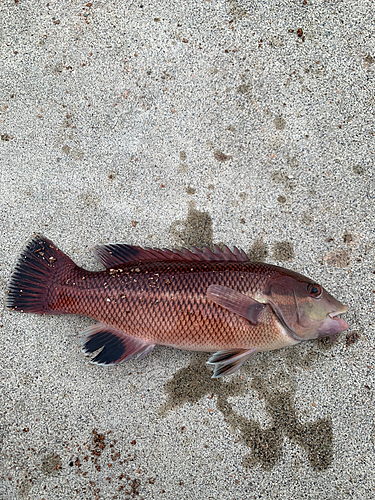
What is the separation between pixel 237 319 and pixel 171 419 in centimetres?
95

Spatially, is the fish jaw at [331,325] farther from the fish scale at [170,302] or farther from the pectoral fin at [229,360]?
the pectoral fin at [229,360]

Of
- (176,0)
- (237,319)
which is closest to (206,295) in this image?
(237,319)

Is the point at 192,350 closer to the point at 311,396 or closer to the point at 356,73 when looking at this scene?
the point at 311,396

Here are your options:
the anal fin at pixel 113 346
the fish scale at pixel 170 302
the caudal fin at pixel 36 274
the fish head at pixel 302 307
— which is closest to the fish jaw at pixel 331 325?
the fish head at pixel 302 307

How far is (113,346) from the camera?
2451 mm

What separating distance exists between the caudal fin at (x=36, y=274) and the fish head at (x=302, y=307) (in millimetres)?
1412

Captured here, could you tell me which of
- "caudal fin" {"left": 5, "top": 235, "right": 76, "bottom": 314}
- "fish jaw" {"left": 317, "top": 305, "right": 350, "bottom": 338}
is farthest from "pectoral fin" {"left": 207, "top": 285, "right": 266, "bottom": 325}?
"caudal fin" {"left": 5, "top": 235, "right": 76, "bottom": 314}

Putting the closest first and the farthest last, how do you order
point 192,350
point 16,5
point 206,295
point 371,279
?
point 206,295
point 192,350
point 371,279
point 16,5

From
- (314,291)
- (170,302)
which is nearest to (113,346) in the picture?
(170,302)

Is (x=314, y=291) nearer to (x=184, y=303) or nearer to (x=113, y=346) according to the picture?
(x=184, y=303)

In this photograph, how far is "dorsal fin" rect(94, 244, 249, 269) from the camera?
249cm

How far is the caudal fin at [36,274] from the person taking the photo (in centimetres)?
253

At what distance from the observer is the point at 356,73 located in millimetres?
2867

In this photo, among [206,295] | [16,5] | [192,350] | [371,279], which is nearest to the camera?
[206,295]
